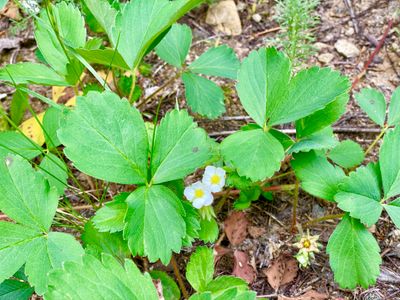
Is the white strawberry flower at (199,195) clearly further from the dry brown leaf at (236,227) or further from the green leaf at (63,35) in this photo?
the green leaf at (63,35)

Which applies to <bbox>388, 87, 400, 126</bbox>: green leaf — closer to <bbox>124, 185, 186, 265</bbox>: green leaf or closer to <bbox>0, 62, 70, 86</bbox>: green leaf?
<bbox>124, 185, 186, 265</bbox>: green leaf

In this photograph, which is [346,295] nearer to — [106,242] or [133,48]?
[106,242]

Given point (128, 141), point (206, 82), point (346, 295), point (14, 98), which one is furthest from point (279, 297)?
point (14, 98)

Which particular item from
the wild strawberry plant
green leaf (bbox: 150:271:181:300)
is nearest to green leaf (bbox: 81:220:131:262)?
the wild strawberry plant

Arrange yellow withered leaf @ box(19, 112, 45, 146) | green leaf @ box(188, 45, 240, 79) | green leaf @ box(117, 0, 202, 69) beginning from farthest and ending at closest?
yellow withered leaf @ box(19, 112, 45, 146), green leaf @ box(188, 45, 240, 79), green leaf @ box(117, 0, 202, 69)

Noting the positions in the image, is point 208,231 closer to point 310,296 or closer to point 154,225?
point 154,225

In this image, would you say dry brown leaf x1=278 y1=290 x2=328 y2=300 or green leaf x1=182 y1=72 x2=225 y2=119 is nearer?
dry brown leaf x1=278 y1=290 x2=328 y2=300
